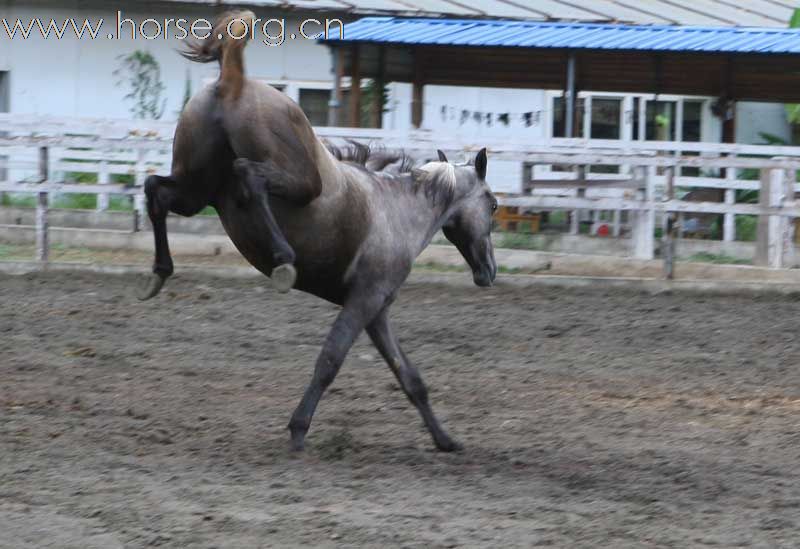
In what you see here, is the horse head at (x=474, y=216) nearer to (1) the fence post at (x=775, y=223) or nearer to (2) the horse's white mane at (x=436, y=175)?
(2) the horse's white mane at (x=436, y=175)

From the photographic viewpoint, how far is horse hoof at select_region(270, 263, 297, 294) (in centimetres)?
546

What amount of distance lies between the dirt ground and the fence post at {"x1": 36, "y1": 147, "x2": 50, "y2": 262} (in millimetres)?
914

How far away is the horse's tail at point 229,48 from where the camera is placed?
5516mm

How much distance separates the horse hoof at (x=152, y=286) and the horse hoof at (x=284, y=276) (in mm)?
794

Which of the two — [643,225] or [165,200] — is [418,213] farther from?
[643,225]

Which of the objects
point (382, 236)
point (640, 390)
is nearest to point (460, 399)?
point (640, 390)

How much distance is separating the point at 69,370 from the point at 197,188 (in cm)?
252

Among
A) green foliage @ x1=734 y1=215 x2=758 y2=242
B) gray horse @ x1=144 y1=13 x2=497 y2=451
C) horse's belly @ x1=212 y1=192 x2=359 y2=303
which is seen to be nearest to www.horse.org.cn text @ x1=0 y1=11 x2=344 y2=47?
green foliage @ x1=734 y1=215 x2=758 y2=242

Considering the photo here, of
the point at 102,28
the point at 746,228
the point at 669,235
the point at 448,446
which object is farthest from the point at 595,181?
the point at 102,28

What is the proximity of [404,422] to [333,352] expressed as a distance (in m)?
1.03

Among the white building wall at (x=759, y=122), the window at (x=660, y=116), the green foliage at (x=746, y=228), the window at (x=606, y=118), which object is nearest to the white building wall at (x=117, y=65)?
the window at (x=606, y=118)

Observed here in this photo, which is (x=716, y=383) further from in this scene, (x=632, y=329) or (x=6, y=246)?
(x=6, y=246)

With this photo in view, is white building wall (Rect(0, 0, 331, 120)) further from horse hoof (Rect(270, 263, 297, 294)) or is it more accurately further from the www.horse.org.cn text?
horse hoof (Rect(270, 263, 297, 294))

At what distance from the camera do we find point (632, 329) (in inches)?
390
